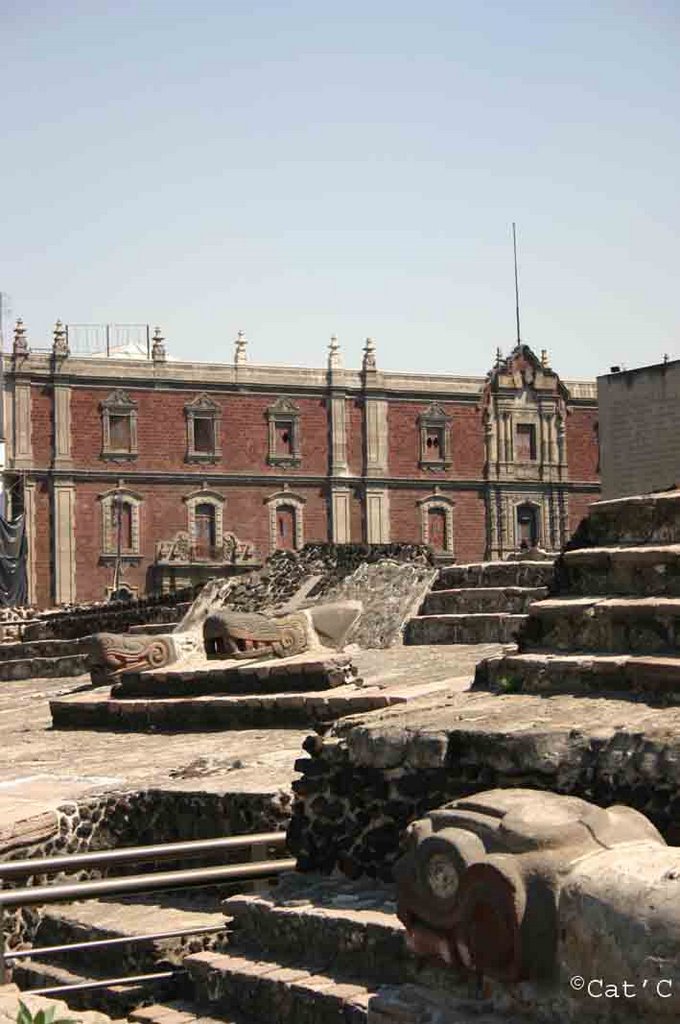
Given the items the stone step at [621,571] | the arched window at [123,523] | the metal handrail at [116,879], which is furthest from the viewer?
the arched window at [123,523]

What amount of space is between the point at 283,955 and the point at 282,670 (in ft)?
21.3

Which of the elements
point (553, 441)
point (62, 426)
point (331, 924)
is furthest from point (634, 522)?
point (553, 441)

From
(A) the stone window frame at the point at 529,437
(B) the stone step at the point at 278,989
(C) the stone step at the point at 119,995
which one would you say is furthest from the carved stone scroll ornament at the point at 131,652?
(A) the stone window frame at the point at 529,437

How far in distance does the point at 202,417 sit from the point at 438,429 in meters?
8.32

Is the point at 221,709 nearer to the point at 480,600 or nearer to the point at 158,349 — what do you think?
the point at 480,600

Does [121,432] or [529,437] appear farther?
[529,437]

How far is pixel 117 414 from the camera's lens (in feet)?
166

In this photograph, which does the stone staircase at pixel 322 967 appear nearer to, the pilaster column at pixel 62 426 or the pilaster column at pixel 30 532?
the pilaster column at pixel 30 532

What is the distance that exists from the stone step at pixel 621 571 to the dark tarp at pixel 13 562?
131 feet

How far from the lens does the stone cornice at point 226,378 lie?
163ft

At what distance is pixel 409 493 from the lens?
2110 inches

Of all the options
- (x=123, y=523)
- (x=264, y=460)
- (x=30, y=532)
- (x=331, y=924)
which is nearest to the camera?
(x=331, y=924)

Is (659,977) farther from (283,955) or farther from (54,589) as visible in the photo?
(54,589)

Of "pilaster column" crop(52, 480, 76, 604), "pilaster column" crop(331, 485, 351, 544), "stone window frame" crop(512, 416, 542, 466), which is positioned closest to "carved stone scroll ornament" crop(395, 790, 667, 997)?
"pilaster column" crop(52, 480, 76, 604)
